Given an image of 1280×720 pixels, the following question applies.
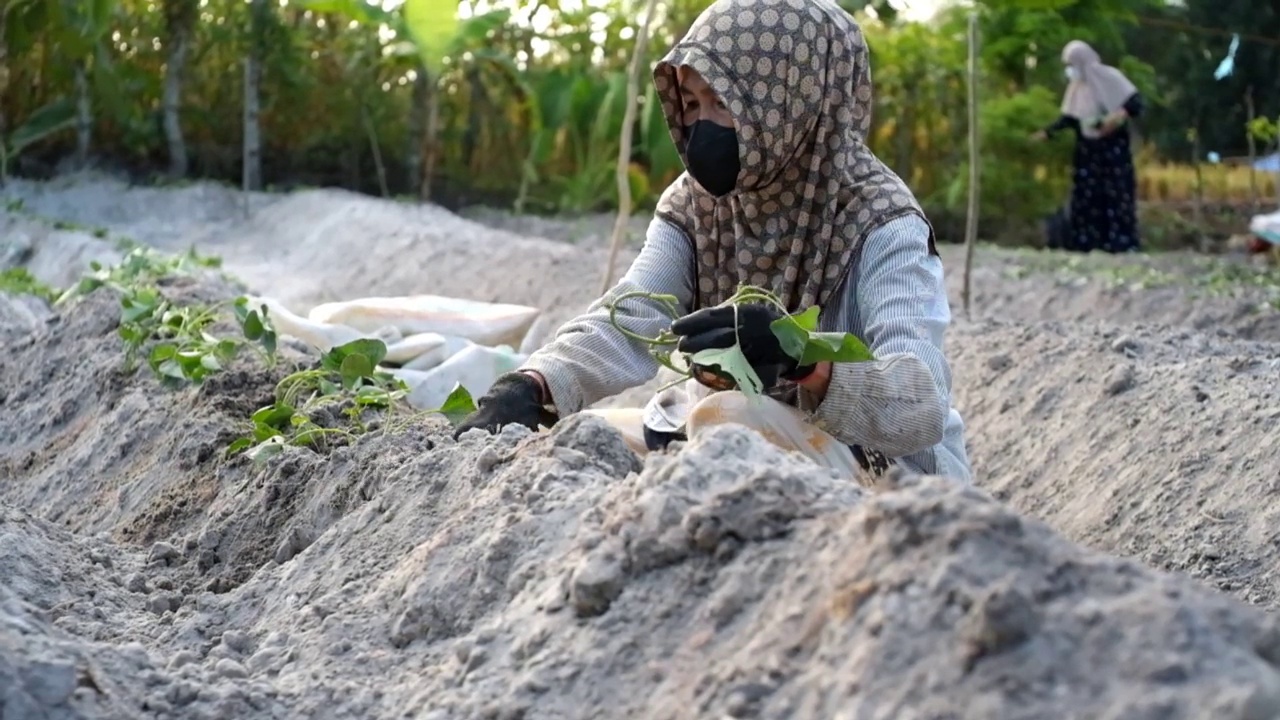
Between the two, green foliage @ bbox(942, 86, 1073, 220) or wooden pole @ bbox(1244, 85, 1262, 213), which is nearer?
wooden pole @ bbox(1244, 85, 1262, 213)

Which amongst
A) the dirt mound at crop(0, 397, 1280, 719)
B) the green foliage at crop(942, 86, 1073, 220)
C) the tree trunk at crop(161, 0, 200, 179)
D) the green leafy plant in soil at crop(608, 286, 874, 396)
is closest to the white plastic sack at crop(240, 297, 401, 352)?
the dirt mound at crop(0, 397, 1280, 719)

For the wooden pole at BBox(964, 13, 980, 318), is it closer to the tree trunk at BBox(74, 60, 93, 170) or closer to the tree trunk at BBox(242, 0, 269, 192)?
the tree trunk at BBox(242, 0, 269, 192)

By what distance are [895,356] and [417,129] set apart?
12.7m

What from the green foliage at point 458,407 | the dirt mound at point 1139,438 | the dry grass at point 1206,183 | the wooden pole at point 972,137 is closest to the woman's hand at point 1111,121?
the dry grass at point 1206,183

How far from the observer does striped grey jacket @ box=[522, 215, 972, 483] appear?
113 inches

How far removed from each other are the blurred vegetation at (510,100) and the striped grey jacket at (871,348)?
31.0ft

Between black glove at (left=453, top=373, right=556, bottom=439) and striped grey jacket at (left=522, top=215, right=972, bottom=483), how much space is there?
2.3 inches

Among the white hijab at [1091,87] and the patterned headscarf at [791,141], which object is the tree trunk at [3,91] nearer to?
the white hijab at [1091,87]

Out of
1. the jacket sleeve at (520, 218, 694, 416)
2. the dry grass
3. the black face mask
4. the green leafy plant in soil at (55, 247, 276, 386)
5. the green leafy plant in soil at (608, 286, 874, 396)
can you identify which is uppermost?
the black face mask

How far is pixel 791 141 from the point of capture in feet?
10.5

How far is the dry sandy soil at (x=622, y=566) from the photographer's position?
59.2 inches

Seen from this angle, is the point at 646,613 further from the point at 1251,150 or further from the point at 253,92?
the point at 253,92

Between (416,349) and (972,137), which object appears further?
(972,137)

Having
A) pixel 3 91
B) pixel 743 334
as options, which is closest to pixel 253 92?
pixel 3 91
